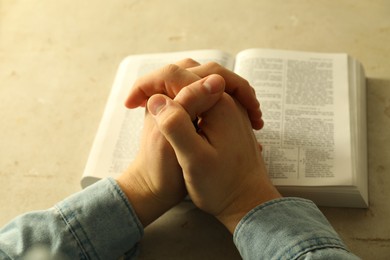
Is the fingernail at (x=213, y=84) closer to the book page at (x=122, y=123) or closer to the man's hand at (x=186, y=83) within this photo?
the man's hand at (x=186, y=83)

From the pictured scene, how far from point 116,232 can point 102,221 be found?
0.07ft

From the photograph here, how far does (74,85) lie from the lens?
84 centimetres

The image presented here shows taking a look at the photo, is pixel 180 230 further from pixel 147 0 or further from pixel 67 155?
pixel 147 0

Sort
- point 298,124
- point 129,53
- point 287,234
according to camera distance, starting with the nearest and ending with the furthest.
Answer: point 287,234, point 298,124, point 129,53

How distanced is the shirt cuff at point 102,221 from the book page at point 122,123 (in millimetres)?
86

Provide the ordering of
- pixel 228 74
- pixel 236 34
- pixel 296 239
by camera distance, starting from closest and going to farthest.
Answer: pixel 296 239 → pixel 228 74 → pixel 236 34

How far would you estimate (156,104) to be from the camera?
1.88 feet

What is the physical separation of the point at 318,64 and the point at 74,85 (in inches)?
15.8

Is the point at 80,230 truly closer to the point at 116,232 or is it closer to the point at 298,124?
the point at 116,232

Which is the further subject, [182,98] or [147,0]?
[147,0]

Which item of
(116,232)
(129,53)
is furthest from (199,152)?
(129,53)

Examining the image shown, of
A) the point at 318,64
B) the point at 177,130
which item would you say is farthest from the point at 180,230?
the point at 318,64

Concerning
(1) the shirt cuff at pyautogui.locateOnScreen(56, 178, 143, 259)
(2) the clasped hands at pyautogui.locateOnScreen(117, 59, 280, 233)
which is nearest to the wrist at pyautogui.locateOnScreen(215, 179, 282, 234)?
(2) the clasped hands at pyautogui.locateOnScreen(117, 59, 280, 233)

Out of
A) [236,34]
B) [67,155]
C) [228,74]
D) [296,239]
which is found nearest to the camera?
[296,239]
